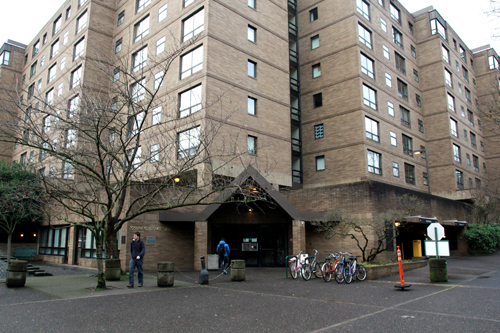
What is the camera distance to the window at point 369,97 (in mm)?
29742

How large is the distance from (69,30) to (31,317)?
34.5 m

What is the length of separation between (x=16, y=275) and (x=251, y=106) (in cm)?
1712

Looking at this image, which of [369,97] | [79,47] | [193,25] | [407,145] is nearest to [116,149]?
[193,25]

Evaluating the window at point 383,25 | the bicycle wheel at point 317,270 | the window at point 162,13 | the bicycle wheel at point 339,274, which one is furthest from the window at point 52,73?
the bicycle wheel at point 339,274

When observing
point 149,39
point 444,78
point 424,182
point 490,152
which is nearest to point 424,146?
point 424,182

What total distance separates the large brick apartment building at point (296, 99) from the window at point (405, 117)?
128mm

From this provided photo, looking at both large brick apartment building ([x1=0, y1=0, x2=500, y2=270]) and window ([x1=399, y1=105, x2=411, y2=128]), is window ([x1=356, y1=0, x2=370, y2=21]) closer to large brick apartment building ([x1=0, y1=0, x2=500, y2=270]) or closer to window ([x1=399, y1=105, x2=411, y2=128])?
large brick apartment building ([x1=0, y1=0, x2=500, y2=270])

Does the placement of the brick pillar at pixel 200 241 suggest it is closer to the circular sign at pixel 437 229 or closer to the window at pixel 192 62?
the window at pixel 192 62

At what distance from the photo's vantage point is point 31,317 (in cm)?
785

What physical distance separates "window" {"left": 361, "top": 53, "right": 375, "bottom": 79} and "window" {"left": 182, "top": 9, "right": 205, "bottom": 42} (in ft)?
44.5

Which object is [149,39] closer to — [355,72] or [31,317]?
[355,72]

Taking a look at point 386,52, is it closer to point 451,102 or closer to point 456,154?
point 451,102

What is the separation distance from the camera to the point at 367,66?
30.9 m

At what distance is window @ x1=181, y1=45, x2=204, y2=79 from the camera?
941 inches
